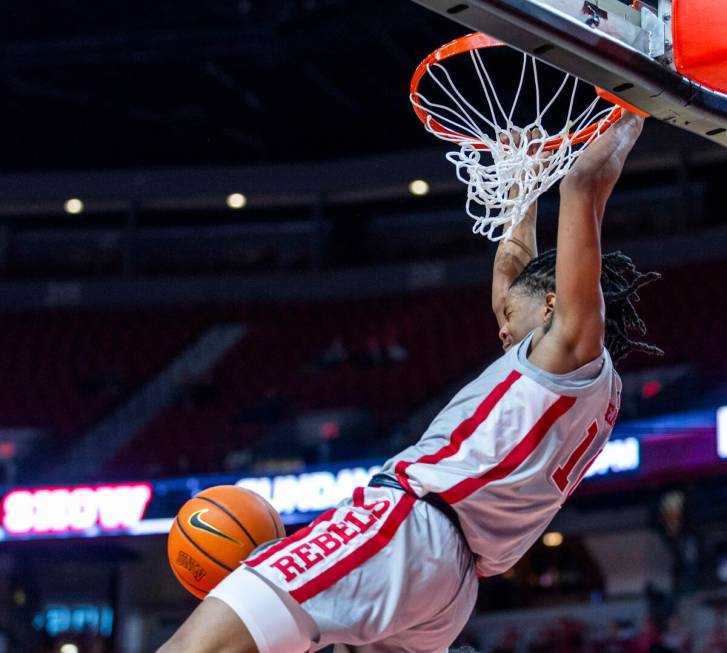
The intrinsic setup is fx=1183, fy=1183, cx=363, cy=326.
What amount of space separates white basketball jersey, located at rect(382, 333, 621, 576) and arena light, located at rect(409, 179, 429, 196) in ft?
40.7

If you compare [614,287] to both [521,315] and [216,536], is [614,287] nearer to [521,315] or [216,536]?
[521,315]

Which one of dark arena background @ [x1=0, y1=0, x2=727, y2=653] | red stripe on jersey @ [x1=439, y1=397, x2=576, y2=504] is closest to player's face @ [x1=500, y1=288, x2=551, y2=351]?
red stripe on jersey @ [x1=439, y1=397, x2=576, y2=504]

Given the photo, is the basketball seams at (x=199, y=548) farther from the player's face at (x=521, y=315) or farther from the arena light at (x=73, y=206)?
the arena light at (x=73, y=206)

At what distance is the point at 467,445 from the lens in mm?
2762

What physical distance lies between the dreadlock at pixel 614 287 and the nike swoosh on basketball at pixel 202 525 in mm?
996

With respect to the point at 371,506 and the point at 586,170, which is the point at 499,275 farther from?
the point at 371,506

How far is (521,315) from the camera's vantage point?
303 cm

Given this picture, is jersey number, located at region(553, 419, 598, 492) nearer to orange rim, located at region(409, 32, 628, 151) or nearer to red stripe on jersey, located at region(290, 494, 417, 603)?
red stripe on jersey, located at region(290, 494, 417, 603)

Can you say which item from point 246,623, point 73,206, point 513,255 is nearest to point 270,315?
point 73,206

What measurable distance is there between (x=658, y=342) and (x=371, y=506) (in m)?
10.8

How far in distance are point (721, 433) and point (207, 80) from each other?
7599 mm

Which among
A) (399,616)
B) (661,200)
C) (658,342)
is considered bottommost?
(399,616)

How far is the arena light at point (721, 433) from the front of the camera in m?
10.4

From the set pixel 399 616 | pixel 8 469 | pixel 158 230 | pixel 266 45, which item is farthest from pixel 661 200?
pixel 399 616
